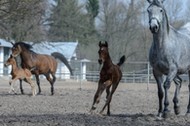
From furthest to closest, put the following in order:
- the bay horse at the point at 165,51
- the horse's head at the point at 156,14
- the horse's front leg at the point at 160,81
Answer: the horse's front leg at the point at 160,81
the bay horse at the point at 165,51
the horse's head at the point at 156,14

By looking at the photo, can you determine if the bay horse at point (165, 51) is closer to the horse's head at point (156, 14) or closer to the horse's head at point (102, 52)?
the horse's head at point (156, 14)

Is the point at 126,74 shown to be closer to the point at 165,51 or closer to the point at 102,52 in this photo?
the point at 102,52

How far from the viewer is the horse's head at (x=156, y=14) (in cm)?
1017

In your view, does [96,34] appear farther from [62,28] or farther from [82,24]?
[62,28]

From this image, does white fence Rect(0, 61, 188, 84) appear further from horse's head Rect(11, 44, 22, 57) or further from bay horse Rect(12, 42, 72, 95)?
horse's head Rect(11, 44, 22, 57)

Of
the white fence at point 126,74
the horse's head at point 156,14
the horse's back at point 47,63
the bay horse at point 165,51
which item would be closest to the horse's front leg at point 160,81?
the bay horse at point 165,51

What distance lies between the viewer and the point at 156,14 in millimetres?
10375

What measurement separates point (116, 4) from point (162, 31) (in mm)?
54861

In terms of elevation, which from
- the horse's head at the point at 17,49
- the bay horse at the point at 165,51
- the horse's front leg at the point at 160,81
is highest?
the horse's head at the point at 17,49

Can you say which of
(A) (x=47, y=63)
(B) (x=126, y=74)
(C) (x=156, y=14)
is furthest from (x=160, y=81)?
(B) (x=126, y=74)

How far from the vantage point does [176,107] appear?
11695 mm

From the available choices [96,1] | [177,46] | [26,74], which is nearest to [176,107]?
[177,46]

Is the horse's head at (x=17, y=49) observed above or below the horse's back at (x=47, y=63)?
above

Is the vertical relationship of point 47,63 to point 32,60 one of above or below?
below
